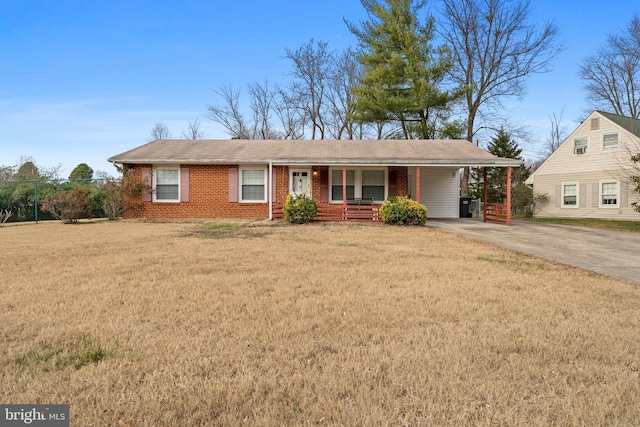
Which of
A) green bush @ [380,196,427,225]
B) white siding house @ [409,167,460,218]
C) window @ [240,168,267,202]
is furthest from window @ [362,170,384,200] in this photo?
window @ [240,168,267,202]

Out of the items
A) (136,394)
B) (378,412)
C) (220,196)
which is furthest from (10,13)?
(378,412)

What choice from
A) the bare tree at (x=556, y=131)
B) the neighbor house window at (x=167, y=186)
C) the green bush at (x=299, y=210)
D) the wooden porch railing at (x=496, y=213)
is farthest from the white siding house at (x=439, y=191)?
the bare tree at (x=556, y=131)

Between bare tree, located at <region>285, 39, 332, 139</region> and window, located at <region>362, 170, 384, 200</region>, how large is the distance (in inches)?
633

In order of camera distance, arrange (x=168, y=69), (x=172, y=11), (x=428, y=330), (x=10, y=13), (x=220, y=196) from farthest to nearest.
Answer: (x=168, y=69) → (x=172, y=11) → (x=220, y=196) → (x=10, y=13) → (x=428, y=330)

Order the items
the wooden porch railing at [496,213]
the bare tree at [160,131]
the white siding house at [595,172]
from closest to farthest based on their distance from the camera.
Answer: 1. the wooden porch railing at [496,213]
2. the white siding house at [595,172]
3. the bare tree at [160,131]

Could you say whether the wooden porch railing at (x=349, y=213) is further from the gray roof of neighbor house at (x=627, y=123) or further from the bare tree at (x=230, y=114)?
the bare tree at (x=230, y=114)

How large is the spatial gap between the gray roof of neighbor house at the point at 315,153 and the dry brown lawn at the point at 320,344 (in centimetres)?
915

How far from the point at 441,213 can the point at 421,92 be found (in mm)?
8489

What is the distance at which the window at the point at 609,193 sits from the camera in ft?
61.5

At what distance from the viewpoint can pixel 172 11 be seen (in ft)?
57.0

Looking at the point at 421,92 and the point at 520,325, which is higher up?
the point at 421,92

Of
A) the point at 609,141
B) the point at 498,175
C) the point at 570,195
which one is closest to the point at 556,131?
the point at 498,175

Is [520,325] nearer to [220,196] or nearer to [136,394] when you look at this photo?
[136,394]

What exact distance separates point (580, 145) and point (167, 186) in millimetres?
21808
